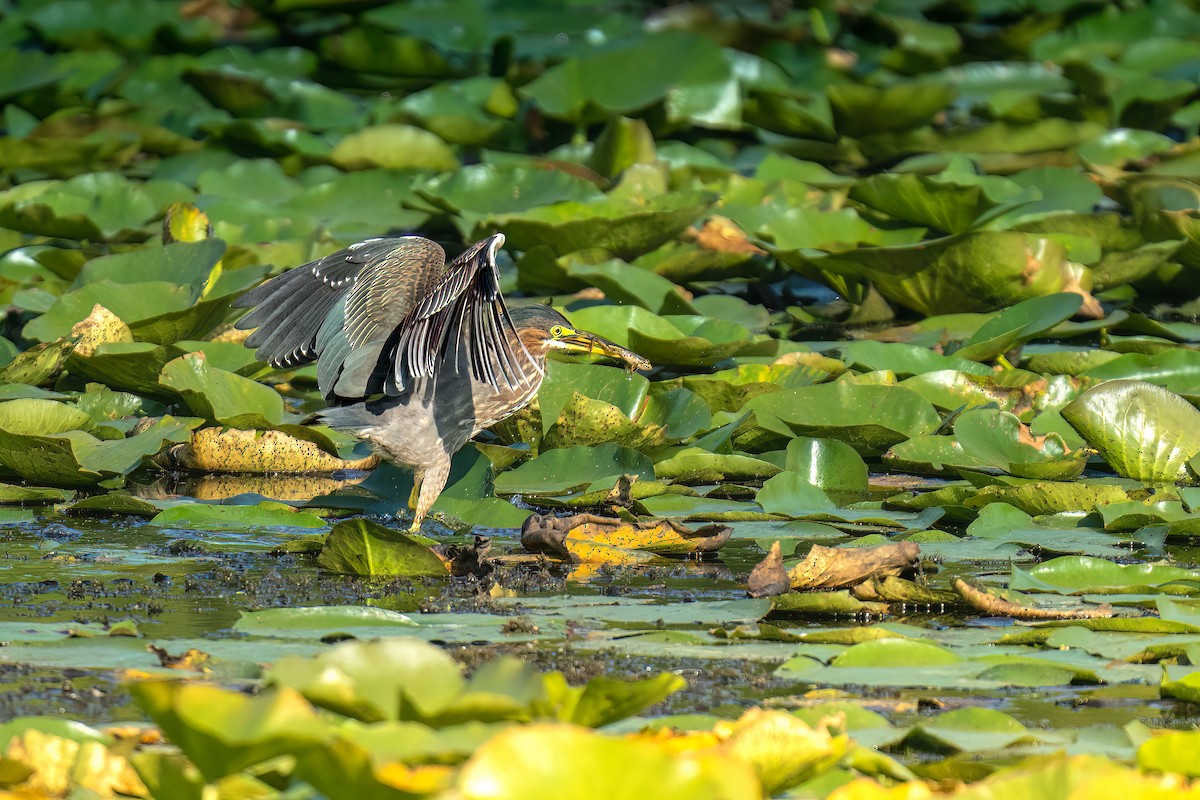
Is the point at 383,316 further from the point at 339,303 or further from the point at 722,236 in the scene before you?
the point at 722,236

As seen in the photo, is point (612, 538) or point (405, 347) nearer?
point (612, 538)

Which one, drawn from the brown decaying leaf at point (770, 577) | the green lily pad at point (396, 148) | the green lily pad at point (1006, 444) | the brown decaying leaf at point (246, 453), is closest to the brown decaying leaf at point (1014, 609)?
the brown decaying leaf at point (770, 577)

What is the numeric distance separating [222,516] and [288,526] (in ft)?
0.76

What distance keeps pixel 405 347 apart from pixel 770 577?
1401mm

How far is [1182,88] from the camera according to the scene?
948 centimetres

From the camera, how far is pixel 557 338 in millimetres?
5527

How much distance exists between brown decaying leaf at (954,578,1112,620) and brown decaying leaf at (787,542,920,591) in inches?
6.5

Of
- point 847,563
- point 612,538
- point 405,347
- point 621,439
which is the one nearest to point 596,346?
point 621,439

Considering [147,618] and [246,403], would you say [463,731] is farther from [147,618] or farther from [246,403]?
[246,403]

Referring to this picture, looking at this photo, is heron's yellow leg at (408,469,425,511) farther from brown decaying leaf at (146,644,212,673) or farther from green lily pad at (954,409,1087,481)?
brown decaying leaf at (146,644,212,673)

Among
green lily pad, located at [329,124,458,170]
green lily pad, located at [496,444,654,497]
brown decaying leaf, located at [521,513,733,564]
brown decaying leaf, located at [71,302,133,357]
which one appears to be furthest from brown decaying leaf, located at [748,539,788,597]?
green lily pad, located at [329,124,458,170]

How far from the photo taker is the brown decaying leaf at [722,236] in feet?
23.2

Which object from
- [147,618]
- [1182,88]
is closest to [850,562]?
[147,618]

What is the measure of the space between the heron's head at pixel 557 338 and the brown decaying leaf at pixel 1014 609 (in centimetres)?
214
